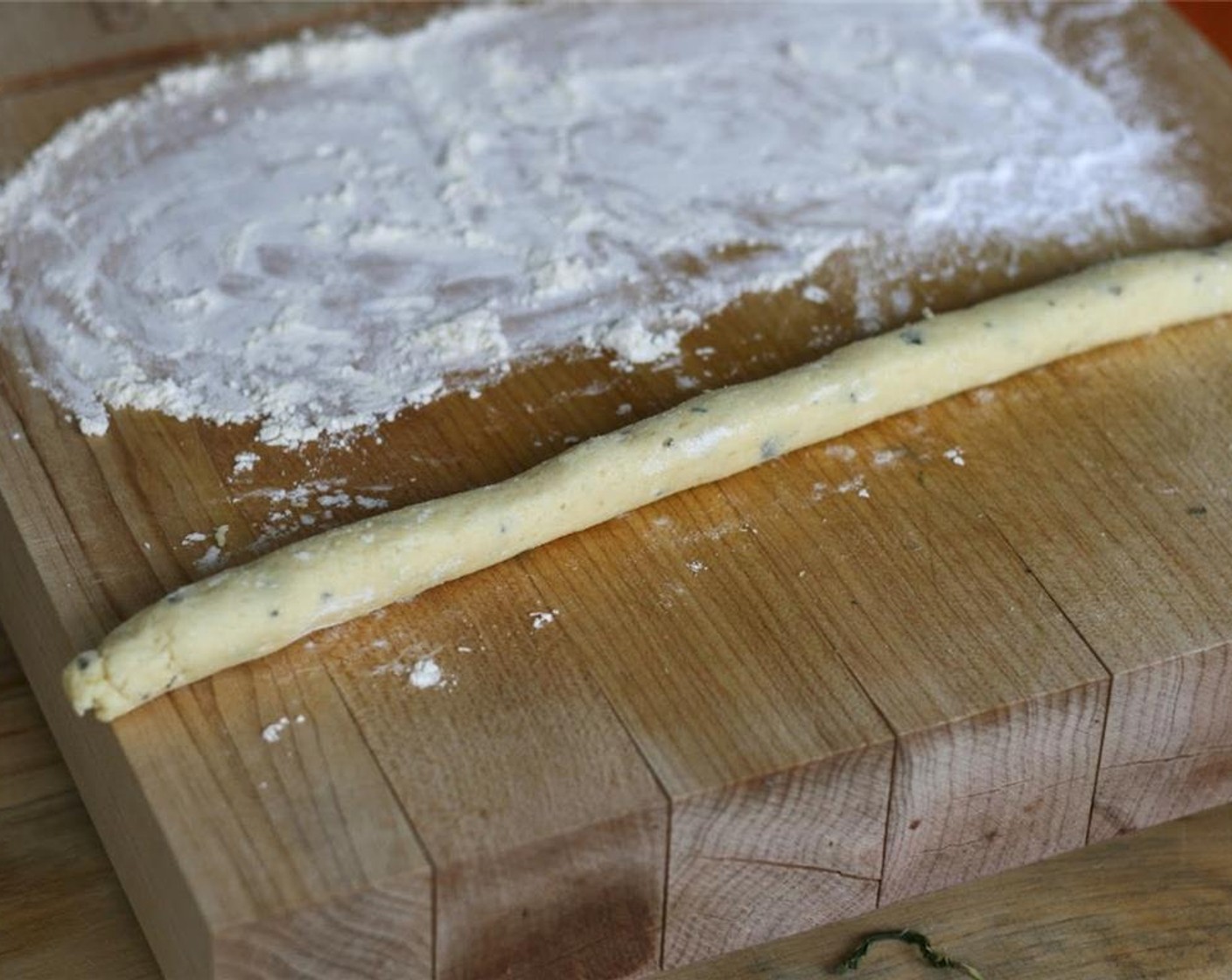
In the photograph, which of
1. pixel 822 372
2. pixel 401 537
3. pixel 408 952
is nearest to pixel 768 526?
pixel 822 372

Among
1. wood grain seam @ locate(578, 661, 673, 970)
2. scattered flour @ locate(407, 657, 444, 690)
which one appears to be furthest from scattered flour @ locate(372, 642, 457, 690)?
wood grain seam @ locate(578, 661, 673, 970)

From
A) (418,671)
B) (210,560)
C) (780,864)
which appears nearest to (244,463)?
(210,560)

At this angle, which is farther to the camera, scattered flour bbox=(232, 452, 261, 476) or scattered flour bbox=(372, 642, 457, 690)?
scattered flour bbox=(232, 452, 261, 476)

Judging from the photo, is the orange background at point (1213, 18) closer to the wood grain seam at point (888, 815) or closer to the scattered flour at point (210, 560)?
the wood grain seam at point (888, 815)

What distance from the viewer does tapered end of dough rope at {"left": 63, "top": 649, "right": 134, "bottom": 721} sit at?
1.40 metres

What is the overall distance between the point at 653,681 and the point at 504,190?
77 centimetres

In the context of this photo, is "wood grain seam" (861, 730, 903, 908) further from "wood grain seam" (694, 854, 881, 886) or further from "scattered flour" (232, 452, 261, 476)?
"scattered flour" (232, 452, 261, 476)

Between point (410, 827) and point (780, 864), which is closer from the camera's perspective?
point (410, 827)

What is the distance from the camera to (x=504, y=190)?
2.05 m

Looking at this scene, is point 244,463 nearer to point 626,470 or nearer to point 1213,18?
point 626,470

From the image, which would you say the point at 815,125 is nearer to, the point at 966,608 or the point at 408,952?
the point at 966,608

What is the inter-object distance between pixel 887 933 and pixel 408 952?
47 cm

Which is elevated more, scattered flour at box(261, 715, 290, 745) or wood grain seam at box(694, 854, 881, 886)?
scattered flour at box(261, 715, 290, 745)

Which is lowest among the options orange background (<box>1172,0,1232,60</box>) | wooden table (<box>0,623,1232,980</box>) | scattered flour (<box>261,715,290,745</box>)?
orange background (<box>1172,0,1232,60</box>)
